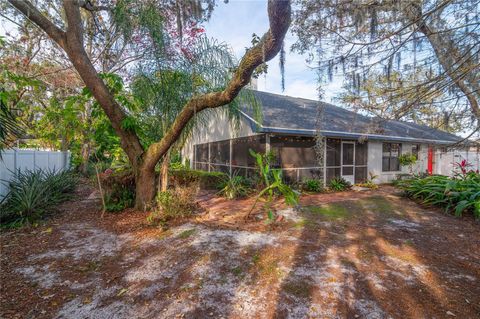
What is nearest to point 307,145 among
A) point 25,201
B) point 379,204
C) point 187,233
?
point 379,204

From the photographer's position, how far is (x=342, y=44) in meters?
3.91

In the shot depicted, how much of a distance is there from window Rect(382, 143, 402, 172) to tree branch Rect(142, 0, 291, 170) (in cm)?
1003

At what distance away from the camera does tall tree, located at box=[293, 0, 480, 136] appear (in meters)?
3.40

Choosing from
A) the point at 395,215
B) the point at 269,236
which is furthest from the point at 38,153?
the point at 395,215

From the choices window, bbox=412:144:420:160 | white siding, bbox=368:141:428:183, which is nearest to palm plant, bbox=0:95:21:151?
white siding, bbox=368:141:428:183

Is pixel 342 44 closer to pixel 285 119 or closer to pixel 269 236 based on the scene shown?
pixel 269 236

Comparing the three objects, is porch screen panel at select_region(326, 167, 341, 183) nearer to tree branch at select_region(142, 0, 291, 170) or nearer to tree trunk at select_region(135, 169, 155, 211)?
tree branch at select_region(142, 0, 291, 170)

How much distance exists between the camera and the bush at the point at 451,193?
18.2ft

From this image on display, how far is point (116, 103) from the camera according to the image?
5508 millimetres

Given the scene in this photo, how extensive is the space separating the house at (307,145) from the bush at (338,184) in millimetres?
258

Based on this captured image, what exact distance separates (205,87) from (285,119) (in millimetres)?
4431

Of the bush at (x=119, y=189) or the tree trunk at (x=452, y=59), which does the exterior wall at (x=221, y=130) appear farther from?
the tree trunk at (x=452, y=59)

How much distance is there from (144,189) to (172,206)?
1085mm

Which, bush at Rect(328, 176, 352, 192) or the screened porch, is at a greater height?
the screened porch
